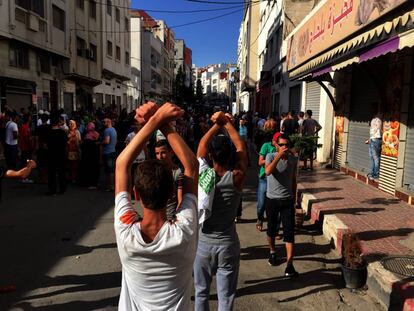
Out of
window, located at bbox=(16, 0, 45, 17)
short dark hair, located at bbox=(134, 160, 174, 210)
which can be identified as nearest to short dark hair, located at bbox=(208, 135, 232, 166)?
short dark hair, located at bbox=(134, 160, 174, 210)

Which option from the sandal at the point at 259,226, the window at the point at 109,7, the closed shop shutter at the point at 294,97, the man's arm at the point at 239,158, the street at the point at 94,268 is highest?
the window at the point at 109,7

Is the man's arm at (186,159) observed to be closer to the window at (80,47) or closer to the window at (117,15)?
the window at (80,47)

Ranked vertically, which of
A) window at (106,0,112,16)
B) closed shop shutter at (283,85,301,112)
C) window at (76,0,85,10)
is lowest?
closed shop shutter at (283,85,301,112)

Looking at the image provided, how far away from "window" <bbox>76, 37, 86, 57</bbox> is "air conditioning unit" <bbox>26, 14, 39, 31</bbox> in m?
6.56

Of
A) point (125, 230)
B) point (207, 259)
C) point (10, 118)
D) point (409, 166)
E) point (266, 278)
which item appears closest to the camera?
point (125, 230)

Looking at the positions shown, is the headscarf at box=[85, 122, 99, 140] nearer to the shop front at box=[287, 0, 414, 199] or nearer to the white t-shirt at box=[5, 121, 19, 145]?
the white t-shirt at box=[5, 121, 19, 145]

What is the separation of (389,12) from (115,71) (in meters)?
31.9

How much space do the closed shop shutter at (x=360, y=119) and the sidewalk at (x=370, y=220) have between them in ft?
2.27

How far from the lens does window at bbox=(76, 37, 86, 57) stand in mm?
26984

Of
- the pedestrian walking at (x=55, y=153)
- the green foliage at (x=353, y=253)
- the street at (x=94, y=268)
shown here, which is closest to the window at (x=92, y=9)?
the pedestrian walking at (x=55, y=153)

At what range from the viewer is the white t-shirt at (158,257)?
75.1 inches

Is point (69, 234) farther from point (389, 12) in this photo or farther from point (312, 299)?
point (389, 12)

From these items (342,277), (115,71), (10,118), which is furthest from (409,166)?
(115,71)

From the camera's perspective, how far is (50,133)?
31.1 ft
